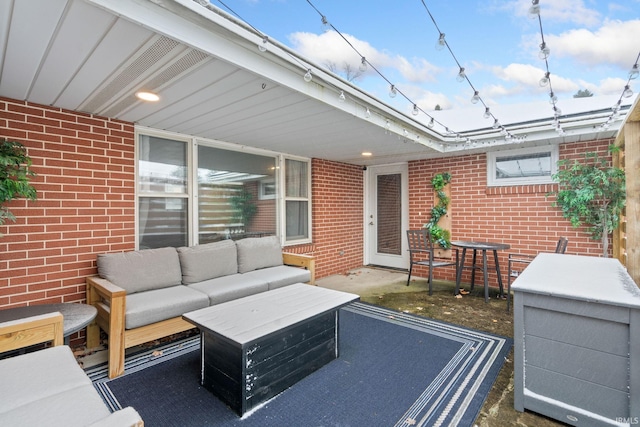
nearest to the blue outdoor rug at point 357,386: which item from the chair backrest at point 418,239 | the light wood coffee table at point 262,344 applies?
the light wood coffee table at point 262,344

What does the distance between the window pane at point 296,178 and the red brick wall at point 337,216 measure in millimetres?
154

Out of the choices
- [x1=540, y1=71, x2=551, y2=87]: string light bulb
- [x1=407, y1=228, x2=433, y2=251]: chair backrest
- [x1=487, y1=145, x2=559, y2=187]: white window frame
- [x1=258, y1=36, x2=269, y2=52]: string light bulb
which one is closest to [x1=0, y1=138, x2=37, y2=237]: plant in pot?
[x1=258, y1=36, x2=269, y2=52]: string light bulb

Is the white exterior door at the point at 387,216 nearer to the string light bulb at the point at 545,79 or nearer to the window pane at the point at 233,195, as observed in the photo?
the window pane at the point at 233,195

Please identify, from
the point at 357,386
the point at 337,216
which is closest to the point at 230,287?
the point at 357,386

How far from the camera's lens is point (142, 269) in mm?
2975

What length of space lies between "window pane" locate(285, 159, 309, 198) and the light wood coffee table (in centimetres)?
271

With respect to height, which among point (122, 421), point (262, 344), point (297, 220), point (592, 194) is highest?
point (592, 194)

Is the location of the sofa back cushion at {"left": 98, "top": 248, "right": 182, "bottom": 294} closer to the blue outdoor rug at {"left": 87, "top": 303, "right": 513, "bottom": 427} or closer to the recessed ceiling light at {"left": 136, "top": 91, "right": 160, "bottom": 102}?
the blue outdoor rug at {"left": 87, "top": 303, "right": 513, "bottom": 427}

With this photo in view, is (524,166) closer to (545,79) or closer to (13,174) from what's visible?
(545,79)

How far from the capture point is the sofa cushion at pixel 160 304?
2.44m

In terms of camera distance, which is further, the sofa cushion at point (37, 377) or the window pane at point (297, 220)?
the window pane at point (297, 220)

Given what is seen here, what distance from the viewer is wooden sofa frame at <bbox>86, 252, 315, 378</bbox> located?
2.30 metres

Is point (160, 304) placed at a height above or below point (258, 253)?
below

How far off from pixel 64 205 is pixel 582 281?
162 inches
